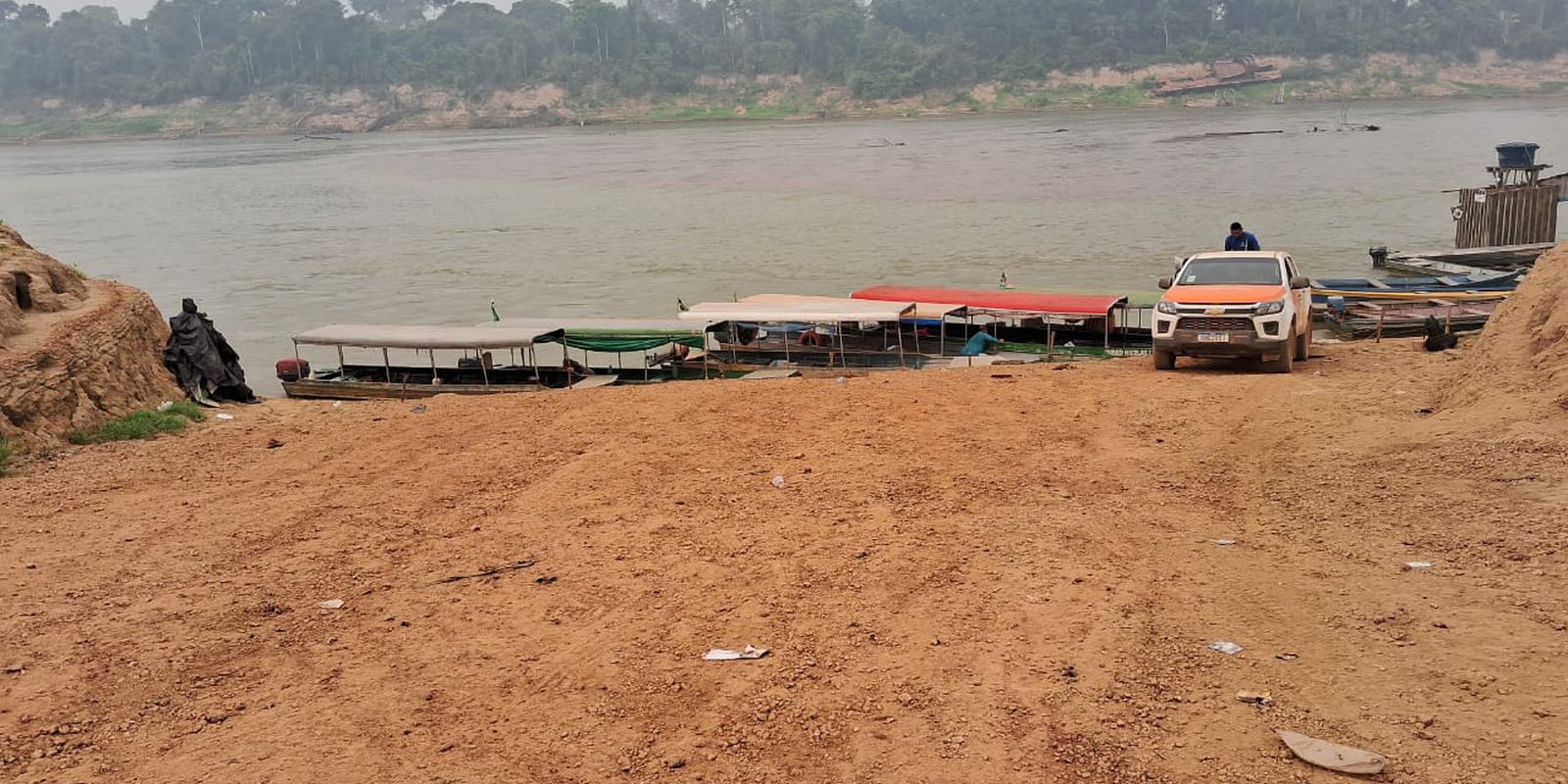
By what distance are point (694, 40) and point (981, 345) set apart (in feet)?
429

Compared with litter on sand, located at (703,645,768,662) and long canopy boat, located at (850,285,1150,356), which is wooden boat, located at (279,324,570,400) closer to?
long canopy boat, located at (850,285,1150,356)

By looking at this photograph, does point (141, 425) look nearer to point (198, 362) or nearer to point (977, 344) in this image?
point (198, 362)

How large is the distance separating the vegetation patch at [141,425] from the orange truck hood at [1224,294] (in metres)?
13.4

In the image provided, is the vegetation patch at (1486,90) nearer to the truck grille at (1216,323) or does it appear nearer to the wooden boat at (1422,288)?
the wooden boat at (1422,288)

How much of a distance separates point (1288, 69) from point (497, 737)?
13164 centimetres

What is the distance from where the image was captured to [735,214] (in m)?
54.0

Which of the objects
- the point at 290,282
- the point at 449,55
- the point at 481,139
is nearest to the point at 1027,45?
the point at 481,139

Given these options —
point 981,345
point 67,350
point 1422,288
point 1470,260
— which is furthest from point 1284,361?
point 1470,260

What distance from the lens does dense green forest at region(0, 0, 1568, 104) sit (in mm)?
125750

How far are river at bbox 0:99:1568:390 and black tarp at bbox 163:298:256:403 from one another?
7.54 meters

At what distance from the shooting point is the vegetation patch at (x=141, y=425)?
14711mm

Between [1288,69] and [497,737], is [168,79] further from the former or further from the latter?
[497,737]

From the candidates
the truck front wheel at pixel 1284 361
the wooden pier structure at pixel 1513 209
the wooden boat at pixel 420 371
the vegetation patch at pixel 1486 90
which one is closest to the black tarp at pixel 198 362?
the wooden boat at pixel 420 371

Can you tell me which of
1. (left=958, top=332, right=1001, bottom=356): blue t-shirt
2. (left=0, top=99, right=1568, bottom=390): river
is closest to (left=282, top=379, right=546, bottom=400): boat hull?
(left=0, top=99, right=1568, bottom=390): river
